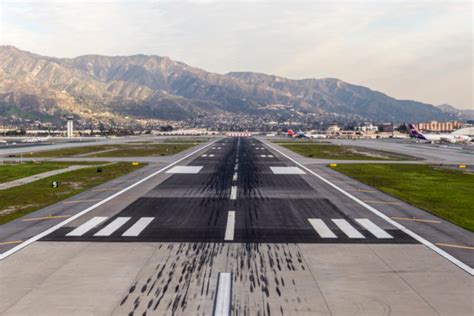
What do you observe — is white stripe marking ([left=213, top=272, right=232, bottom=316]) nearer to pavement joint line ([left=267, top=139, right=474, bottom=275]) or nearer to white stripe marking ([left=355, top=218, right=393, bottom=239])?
pavement joint line ([left=267, top=139, right=474, bottom=275])

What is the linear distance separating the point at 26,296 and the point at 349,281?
1053 cm

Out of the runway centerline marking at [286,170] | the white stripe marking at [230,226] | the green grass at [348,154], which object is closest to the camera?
the white stripe marking at [230,226]

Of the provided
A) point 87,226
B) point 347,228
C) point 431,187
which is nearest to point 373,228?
point 347,228

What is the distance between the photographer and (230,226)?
23047mm

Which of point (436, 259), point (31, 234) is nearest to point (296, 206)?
point (436, 259)

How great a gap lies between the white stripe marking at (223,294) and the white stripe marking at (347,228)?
8.28 m

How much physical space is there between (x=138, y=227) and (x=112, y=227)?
→ 1356 millimetres

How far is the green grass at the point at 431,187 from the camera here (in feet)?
91.3

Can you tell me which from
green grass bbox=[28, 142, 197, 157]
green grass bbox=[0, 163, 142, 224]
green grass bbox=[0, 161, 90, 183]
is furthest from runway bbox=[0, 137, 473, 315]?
green grass bbox=[28, 142, 197, 157]

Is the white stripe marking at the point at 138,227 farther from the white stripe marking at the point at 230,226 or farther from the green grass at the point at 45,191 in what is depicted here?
the green grass at the point at 45,191

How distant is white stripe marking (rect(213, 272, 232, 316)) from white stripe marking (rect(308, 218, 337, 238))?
24.1 feet

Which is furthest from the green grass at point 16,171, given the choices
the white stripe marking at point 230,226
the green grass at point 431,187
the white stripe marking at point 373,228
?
the green grass at point 431,187

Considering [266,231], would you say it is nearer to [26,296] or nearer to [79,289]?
[79,289]

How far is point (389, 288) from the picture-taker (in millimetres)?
14375
